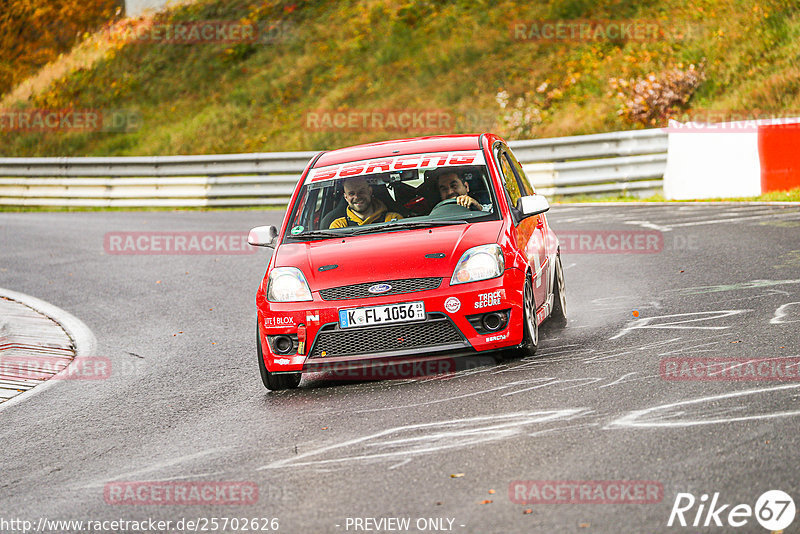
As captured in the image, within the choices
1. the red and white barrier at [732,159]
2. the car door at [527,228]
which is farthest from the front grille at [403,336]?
the red and white barrier at [732,159]

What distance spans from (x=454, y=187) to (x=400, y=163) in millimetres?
528

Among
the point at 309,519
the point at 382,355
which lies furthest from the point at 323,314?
the point at 309,519

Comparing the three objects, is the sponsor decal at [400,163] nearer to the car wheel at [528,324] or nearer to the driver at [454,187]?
the driver at [454,187]

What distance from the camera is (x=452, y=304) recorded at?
7242 millimetres

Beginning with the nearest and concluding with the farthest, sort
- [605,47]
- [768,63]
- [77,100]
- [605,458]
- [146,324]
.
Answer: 1. [605,458]
2. [146,324]
3. [768,63]
4. [605,47]
5. [77,100]

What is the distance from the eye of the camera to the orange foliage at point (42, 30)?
1666 inches

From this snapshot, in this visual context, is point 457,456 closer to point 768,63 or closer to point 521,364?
point 521,364

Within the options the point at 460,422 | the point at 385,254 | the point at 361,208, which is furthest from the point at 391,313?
the point at 361,208

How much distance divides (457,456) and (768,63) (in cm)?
2063

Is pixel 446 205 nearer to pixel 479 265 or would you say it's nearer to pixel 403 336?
pixel 479 265

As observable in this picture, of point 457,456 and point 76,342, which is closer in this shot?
point 457,456

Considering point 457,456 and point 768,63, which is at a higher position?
point 768,63

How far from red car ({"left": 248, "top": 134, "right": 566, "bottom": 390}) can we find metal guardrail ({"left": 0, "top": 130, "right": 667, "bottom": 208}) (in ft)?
37.0

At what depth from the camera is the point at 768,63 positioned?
2397cm
